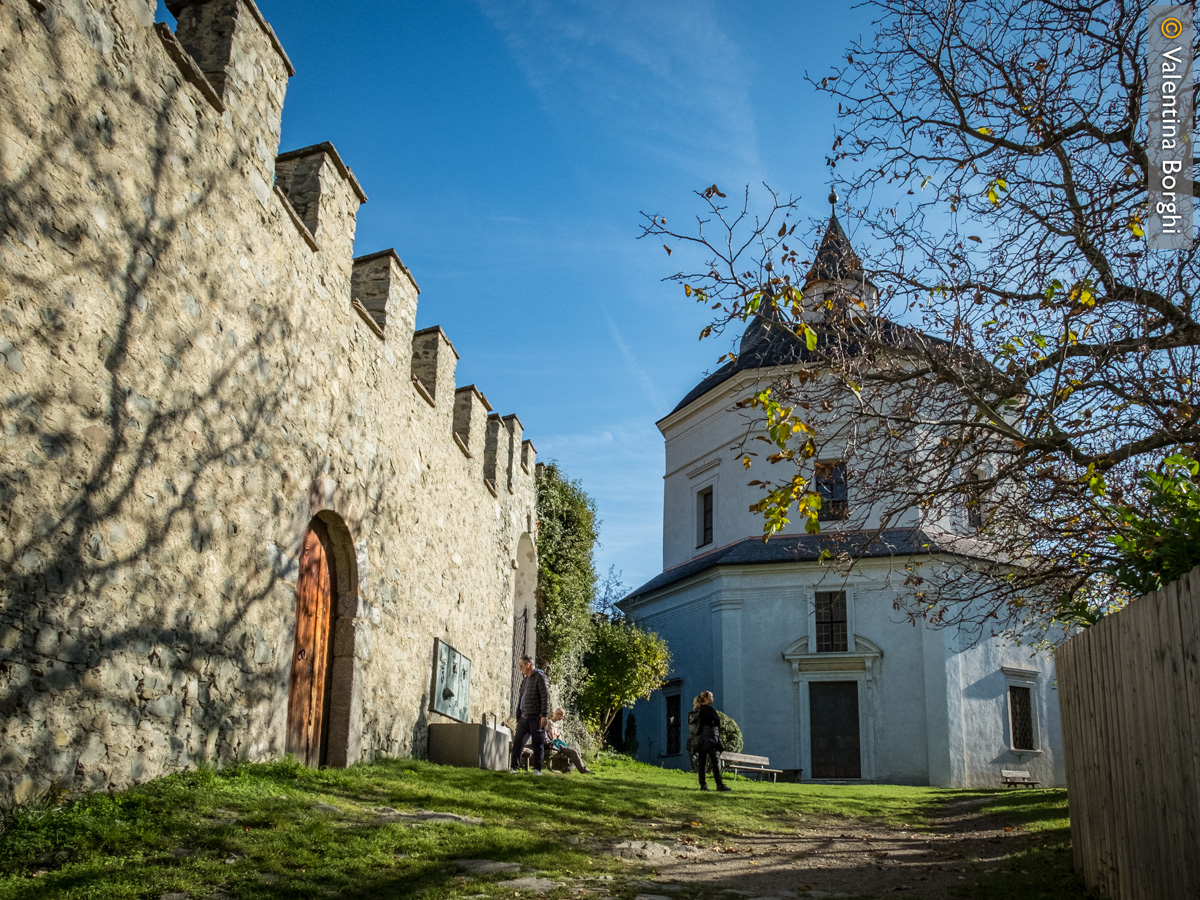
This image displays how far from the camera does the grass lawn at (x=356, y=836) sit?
4539mm

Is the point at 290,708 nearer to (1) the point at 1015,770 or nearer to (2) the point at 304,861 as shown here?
(2) the point at 304,861

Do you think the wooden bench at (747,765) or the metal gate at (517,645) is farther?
the wooden bench at (747,765)

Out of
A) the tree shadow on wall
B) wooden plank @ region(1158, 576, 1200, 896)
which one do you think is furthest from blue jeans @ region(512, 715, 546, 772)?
wooden plank @ region(1158, 576, 1200, 896)

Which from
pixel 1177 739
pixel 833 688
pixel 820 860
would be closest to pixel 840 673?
pixel 833 688

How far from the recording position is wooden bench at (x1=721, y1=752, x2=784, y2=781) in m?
20.2

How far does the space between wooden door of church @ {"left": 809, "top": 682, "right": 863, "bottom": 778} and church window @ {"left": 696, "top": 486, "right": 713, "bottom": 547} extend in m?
5.90

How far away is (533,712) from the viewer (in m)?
11.7

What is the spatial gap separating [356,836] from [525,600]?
10.6 metres

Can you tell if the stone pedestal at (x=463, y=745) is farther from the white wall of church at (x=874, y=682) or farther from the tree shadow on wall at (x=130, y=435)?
the white wall of church at (x=874, y=682)

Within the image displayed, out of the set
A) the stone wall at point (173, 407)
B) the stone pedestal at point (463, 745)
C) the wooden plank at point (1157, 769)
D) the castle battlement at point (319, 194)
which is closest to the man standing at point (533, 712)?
the stone pedestal at point (463, 745)

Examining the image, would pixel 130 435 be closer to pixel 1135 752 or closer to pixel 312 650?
pixel 312 650

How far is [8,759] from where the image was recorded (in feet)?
15.2

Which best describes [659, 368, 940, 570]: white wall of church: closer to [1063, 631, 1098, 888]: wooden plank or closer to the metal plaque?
the metal plaque

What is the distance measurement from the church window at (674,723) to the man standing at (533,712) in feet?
46.2
